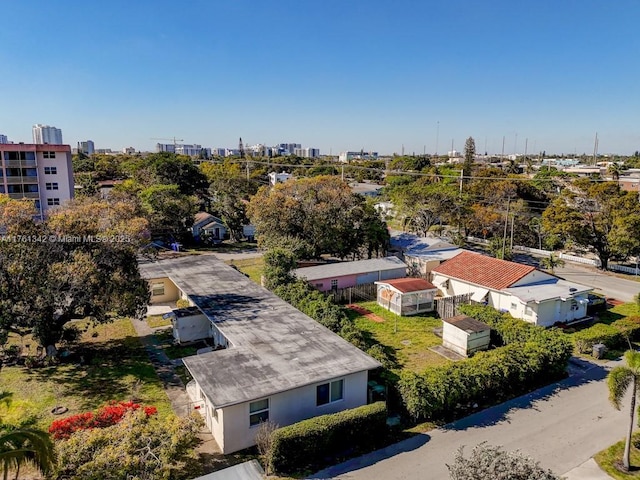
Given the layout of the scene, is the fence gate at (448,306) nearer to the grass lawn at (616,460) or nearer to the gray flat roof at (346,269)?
the gray flat roof at (346,269)

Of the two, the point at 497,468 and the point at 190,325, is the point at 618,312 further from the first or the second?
the point at 190,325

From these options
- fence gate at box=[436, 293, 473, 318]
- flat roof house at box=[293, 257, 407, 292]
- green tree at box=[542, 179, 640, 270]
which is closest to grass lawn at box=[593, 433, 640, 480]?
fence gate at box=[436, 293, 473, 318]

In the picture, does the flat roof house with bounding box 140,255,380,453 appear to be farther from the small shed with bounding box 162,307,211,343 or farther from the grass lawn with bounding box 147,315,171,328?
the grass lawn with bounding box 147,315,171,328

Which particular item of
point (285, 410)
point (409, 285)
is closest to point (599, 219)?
point (409, 285)

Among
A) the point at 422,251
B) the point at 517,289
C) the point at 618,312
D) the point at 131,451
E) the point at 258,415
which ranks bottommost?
the point at 618,312

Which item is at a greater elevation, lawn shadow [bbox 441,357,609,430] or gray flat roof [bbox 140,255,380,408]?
gray flat roof [bbox 140,255,380,408]

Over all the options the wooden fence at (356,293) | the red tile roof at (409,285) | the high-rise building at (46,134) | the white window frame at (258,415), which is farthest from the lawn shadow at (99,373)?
the high-rise building at (46,134)

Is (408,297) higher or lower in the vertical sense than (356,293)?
higher
